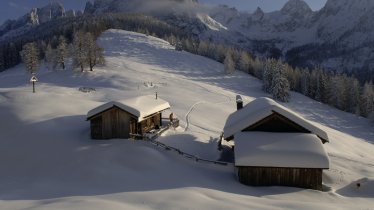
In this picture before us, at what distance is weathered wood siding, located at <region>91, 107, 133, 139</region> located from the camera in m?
31.8

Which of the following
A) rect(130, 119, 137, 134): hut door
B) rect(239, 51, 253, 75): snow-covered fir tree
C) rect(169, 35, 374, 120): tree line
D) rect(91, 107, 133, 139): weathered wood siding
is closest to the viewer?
rect(91, 107, 133, 139): weathered wood siding

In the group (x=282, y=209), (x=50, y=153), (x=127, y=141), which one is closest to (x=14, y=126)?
(x=50, y=153)

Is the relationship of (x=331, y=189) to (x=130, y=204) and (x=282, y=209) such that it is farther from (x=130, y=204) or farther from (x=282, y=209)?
(x=130, y=204)

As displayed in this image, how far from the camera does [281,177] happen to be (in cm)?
2608

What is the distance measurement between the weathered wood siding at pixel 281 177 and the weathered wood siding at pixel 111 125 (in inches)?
407

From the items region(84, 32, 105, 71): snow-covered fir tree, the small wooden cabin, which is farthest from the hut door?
region(84, 32, 105, 71): snow-covered fir tree

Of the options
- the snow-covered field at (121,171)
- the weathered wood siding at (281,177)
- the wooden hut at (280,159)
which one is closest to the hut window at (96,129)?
the snow-covered field at (121,171)

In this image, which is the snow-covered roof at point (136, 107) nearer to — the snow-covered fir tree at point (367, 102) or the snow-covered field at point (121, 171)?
the snow-covered field at point (121, 171)

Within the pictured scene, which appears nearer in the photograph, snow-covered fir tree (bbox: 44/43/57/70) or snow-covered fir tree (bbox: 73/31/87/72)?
snow-covered fir tree (bbox: 73/31/87/72)

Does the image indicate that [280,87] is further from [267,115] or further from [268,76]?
[267,115]

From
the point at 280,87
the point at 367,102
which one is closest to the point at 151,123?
the point at 280,87

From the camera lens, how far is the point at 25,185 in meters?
23.0

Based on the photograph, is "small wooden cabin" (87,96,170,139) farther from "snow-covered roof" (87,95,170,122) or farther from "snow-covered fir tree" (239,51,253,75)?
"snow-covered fir tree" (239,51,253,75)

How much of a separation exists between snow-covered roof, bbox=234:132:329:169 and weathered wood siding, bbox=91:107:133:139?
9.32m
